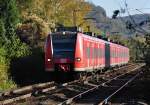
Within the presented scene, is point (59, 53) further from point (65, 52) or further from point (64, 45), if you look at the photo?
point (64, 45)

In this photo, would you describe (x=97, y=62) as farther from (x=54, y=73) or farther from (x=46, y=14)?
(x=46, y=14)

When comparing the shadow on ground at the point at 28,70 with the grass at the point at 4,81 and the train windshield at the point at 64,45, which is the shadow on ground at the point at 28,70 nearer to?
the grass at the point at 4,81

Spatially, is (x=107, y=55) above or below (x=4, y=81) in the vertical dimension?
above

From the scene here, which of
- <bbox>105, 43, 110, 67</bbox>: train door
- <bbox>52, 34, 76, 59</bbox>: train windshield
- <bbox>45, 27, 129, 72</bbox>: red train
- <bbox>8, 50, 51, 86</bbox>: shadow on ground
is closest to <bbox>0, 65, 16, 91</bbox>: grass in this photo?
<bbox>45, 27, 129, 72</bbox>: red train

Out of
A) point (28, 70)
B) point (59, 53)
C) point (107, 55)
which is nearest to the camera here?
point (59, 53)

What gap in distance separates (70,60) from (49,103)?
1271cm

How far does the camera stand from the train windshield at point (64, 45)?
31.6 m

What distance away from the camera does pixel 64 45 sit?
3181 centimetres

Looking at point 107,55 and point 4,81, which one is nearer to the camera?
point 4,81

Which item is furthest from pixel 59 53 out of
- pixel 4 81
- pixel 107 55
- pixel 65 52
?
pixel 107 55

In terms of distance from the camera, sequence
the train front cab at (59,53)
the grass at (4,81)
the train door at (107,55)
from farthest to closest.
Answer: the train door at (107,55) < the train front cab at (59,53) < the grass at (4,81)

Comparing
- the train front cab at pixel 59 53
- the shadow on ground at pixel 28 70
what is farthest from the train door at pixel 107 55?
the train front cab at pixel 59 53

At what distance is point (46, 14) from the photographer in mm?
75000

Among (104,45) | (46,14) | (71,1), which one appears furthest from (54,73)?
(71,1)
